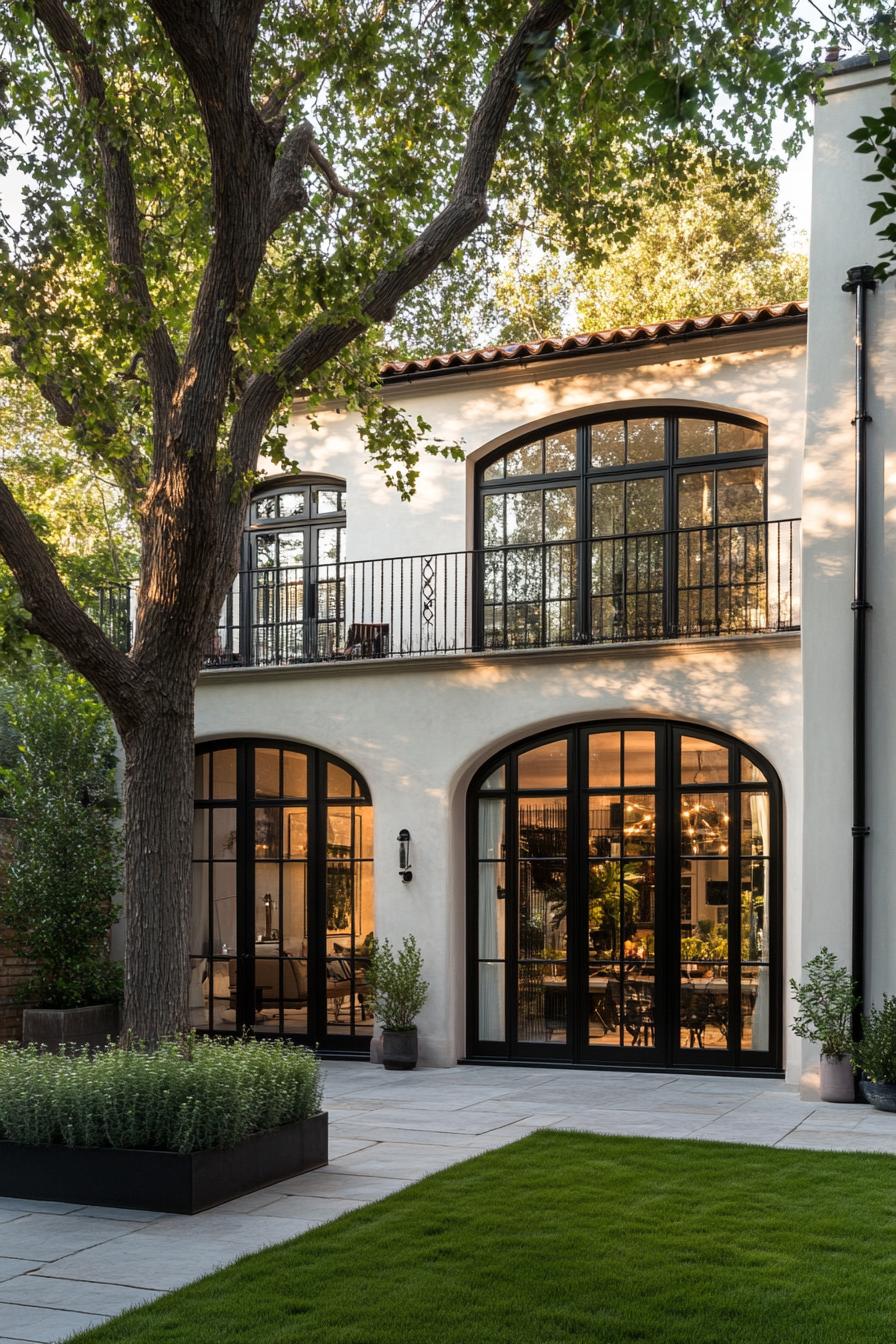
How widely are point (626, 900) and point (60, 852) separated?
216 inches

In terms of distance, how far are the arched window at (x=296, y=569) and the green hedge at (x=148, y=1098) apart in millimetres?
7140

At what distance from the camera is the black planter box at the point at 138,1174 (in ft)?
24.3

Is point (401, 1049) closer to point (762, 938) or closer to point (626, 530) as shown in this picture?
point (762, 938)

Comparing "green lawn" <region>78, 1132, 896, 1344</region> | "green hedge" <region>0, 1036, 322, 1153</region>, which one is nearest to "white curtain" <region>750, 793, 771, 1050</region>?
"green lawn" <region>78, 1132, 896, 1344</region>

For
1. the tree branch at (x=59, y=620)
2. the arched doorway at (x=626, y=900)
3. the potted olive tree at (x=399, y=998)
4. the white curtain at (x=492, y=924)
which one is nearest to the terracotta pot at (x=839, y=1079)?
the arched doorway at (x=626, y=900)

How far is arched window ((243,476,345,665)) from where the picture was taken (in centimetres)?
1502

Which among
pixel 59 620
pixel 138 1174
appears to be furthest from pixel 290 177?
pixel 138 1174

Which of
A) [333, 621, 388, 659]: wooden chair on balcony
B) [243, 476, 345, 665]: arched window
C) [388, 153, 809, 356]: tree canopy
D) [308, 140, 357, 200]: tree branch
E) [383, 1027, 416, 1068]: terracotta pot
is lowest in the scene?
[383, 1027, 416, 1068]: terracotta pot

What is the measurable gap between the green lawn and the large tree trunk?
5.91ft

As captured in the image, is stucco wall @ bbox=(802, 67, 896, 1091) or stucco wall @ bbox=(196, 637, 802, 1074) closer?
stucco wall @ bbox=(802, 67, 896, 1091)

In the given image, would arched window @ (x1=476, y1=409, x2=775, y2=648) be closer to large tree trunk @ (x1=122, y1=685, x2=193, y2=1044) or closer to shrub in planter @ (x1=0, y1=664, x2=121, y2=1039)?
shrub in planter @ (x1=0, y1=664, x2=121, y2=1039)

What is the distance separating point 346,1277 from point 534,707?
7635 millimetres

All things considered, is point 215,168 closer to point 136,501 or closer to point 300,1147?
point 136,501

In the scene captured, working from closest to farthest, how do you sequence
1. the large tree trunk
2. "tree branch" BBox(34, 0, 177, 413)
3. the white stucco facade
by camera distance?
the large tree trunk, "tree branch" BBox(34, 0, 177, 413), the white stucco facade
